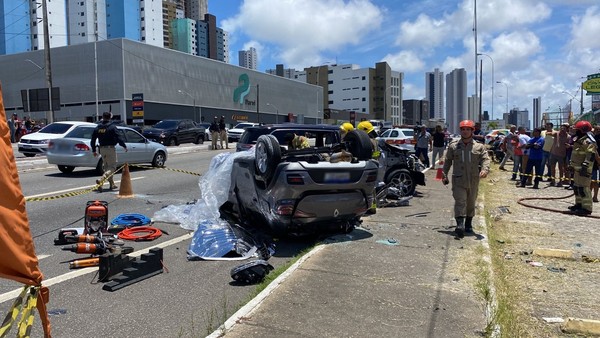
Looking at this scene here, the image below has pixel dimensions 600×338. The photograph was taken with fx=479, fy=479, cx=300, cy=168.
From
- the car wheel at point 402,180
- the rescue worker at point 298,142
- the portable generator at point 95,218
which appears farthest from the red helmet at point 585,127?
the portable generator at point 95,218

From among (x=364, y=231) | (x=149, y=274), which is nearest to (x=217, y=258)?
(x=149, y=274)

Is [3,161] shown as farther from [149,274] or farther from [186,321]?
[149,274]

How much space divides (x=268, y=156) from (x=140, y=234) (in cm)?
250

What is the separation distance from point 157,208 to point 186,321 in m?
5.89

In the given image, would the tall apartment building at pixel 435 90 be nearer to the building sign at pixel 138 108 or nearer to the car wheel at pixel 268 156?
the building sign at pixel 138 108

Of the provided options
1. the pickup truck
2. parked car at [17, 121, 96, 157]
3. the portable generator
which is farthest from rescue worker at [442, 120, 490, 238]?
the pickup truck

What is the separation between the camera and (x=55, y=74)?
6869 cm

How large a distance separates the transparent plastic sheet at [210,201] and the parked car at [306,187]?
1020mm

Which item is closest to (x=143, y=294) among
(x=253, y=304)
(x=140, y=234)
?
(x=253, y=304)

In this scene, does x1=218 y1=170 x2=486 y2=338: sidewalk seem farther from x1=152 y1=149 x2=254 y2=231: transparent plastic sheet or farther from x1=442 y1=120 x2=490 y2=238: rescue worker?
x1=152 y1=149 x2=254 y2=231: transparent plastic sheet

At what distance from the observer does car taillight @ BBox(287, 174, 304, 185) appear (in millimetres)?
6164

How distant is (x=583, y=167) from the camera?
382 inches

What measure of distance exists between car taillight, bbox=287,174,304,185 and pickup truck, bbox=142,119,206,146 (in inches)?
1045

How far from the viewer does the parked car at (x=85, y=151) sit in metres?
14.6
